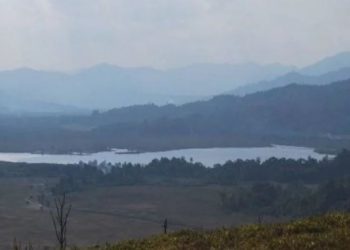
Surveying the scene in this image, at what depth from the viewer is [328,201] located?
2486 inches

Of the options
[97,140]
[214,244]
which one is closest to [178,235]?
[214,244]

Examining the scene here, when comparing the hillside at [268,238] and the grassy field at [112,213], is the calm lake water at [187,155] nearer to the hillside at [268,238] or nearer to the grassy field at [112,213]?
the grassy field at [112,213]

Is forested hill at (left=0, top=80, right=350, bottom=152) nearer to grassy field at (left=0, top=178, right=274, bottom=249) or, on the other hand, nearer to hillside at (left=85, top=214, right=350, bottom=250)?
grassy field at (left=0, top=178, right=274, bottom=249)

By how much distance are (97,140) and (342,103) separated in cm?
6190

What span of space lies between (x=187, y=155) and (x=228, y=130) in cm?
4364

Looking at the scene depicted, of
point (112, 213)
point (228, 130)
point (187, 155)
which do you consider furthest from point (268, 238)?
point (228, 130)

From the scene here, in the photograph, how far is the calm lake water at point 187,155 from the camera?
428 feet

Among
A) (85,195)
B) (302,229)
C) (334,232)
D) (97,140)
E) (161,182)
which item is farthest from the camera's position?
(97,140)

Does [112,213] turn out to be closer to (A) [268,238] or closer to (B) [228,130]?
(A) [268,238]

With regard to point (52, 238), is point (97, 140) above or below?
above

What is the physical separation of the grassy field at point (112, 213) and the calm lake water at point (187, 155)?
39424 mm

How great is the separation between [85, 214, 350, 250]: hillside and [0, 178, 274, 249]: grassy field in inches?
1567

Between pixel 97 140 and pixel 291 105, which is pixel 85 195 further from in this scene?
pixel 291 105

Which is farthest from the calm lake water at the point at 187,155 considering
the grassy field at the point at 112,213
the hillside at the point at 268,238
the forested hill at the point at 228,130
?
the hillside at the point at 268,238
